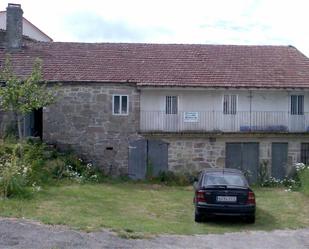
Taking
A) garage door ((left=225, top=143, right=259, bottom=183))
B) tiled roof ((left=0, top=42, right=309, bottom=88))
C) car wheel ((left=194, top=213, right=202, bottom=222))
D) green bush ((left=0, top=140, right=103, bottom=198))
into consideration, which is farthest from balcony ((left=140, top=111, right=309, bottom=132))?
car wheel ((left=194, top=213, right=202, bottom=222))

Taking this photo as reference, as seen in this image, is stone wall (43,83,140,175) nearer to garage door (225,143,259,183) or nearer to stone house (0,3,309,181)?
stone house (0,3,309,181)

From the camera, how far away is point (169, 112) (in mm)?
28516

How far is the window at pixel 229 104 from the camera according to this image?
29008mm

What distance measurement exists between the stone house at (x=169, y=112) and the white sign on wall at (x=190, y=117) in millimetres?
56

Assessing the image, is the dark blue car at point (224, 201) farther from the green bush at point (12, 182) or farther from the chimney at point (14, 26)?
the chimney at point (14, 26)

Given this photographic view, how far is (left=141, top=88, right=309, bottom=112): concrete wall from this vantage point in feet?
93.1

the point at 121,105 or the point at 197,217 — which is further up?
the point at 121,105

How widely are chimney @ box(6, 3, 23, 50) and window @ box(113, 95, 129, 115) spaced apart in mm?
6508

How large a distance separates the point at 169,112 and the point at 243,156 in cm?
460

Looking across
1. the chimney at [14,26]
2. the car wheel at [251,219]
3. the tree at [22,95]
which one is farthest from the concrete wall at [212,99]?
the car wheel at [251,219]

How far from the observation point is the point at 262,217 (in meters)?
18.2

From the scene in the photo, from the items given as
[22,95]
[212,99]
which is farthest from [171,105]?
[22,95]

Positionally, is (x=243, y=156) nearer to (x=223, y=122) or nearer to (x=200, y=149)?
(x=223, y=122)

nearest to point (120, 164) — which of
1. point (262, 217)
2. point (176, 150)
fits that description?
point (176, 150)
